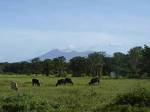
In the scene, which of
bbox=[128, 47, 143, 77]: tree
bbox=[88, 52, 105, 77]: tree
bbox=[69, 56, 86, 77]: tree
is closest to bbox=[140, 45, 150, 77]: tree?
bbox=[128, 47, 143, 77]: tree

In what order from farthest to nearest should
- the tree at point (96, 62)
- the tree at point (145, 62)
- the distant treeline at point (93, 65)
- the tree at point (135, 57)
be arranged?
the tree at point (96, 62), the distant treeline at point (93, 65), the tree at point (135, 57), the tree at point (145, 62)

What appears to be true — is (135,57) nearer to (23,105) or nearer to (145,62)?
(145,62)

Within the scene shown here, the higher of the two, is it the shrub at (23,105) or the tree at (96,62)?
the tree at (96,62)

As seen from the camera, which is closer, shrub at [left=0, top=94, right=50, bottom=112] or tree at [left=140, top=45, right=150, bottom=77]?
shrub at [left=0, top=94, right=50, bottom=112]

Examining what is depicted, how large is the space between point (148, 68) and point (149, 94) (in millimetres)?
72985

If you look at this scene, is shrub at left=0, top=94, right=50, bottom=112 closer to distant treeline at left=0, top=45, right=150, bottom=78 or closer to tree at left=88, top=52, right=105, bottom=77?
distant treeline at left=0, top=45, right=150, bottom=78

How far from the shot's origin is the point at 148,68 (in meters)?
95.6

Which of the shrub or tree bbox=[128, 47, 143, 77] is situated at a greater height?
tree bbox=[128, 47, 143, 77]

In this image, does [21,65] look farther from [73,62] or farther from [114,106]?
[114,106]

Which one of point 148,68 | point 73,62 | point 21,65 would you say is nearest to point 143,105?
point 148,68

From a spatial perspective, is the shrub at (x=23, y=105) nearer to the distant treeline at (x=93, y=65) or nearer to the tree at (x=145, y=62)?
the tree at (x=145, y=62)


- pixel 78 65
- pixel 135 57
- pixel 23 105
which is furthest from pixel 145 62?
pixel 23 105

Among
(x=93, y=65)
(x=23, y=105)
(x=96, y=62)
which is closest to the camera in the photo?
(x=23, y=105)

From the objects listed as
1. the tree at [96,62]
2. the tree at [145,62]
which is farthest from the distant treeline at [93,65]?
the tree at [145,62]
